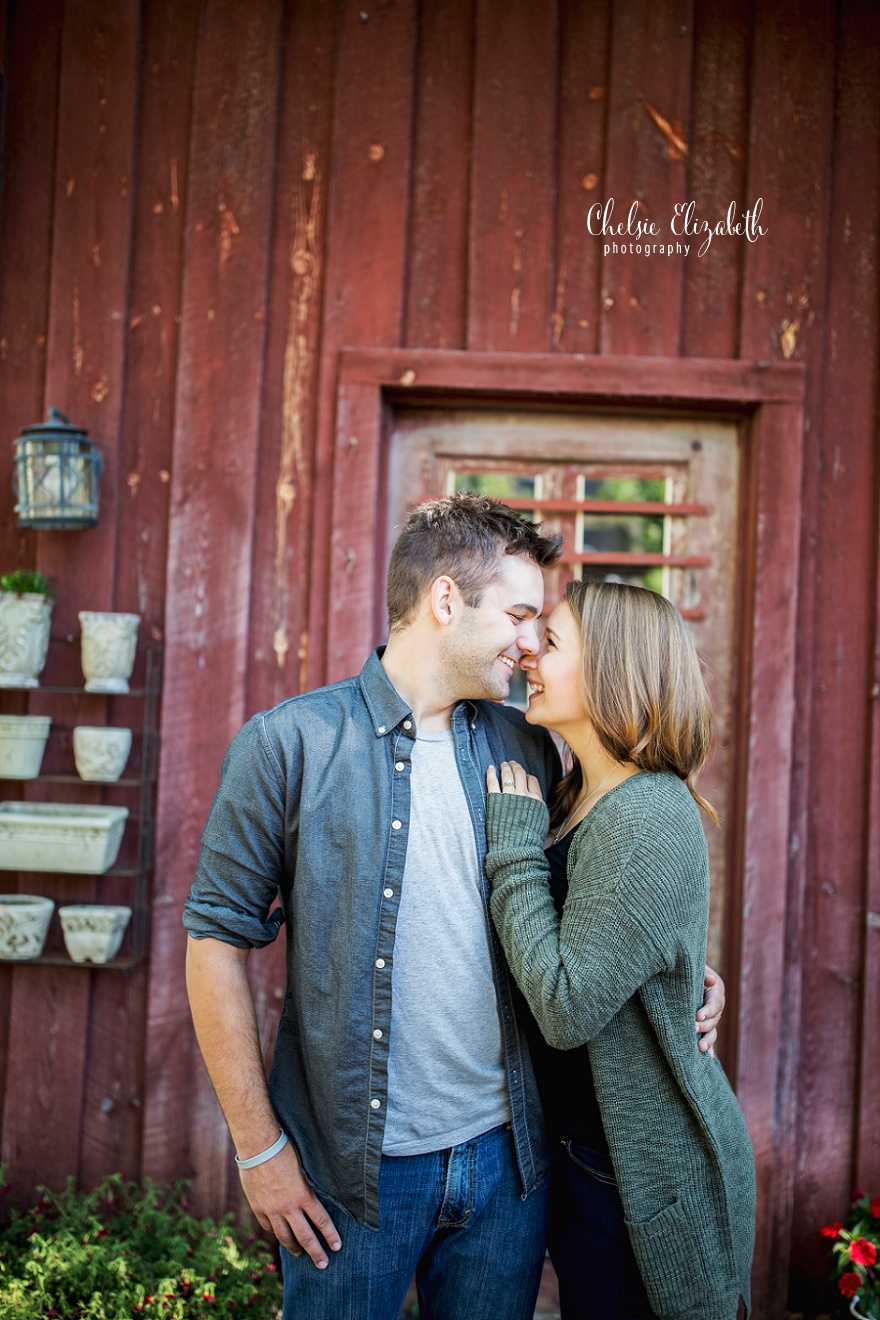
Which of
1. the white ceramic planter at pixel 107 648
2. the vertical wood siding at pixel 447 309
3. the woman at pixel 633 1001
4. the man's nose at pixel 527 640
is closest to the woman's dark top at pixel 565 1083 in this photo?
the woman at pixel 633 1001

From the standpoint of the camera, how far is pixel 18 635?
2.47 metres

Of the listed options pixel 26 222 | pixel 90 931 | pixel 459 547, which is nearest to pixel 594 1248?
pixel 459 547

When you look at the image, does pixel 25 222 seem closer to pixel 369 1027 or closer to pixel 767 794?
pixel 369 1027

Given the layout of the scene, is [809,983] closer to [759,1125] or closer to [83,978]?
[759,1125]

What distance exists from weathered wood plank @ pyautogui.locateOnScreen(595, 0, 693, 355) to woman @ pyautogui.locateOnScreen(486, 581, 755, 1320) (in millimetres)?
1222

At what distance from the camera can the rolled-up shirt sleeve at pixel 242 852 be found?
161 cm

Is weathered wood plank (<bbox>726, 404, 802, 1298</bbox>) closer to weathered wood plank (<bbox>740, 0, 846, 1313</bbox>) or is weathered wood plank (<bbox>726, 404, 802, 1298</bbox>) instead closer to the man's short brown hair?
weathered wood plank (<bbox>740, 0, 846, 1313</bbox>)

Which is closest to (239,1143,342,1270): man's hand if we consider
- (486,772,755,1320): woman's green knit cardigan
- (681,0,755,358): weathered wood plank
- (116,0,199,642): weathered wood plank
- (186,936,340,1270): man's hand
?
(186,936,340,1270): man's hand

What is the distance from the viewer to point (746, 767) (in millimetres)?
2576

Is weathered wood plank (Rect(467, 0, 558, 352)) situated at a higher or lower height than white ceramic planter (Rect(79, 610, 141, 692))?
higher

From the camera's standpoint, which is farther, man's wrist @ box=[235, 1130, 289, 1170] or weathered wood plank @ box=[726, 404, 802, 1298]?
weathered wood plank @ box=[726, 404, 802, 1298]

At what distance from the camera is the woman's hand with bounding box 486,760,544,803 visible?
5.72ft

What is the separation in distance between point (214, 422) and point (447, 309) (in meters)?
0.73

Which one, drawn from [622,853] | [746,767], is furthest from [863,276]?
[622,853]
